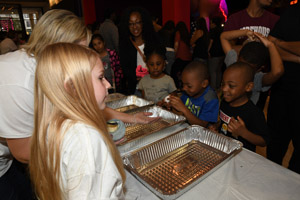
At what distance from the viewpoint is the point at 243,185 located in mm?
709

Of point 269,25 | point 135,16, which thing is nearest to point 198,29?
point 135,16

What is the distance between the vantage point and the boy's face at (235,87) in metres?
1.16

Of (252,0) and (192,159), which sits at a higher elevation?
(252,0)

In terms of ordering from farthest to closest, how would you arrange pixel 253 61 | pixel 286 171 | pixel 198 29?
pixel 198 29, pixel 253 61, pixel 286 171

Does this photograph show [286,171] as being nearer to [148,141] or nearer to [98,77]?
[148,141]

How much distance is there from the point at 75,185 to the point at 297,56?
1.46 metres

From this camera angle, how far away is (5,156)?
0.90m

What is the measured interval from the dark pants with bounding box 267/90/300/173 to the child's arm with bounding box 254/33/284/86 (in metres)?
0.16

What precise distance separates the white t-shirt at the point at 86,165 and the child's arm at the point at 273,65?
4.09 ft

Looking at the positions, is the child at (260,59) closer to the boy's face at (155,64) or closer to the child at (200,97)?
the child at (200,97)

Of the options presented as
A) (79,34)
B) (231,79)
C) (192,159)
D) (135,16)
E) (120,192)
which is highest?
(135,16)

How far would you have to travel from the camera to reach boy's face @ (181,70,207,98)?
1369 millimetres

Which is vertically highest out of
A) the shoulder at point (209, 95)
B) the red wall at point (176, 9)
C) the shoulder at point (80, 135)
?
the red wall at point (176, 9)

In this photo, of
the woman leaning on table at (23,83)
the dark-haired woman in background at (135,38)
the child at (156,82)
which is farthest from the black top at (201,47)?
the woman leaning on table at (23,83)
